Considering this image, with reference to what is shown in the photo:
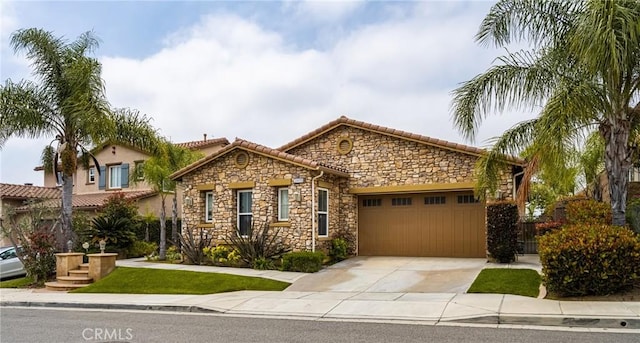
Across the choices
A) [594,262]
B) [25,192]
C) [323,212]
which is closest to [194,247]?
[323,212]

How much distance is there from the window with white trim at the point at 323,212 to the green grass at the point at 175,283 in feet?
13.0

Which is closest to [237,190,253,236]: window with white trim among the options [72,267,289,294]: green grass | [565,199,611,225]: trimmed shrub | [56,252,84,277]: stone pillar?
[72,267,289,294]: green grass

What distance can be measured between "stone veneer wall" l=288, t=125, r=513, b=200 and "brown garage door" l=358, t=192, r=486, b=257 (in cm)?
72

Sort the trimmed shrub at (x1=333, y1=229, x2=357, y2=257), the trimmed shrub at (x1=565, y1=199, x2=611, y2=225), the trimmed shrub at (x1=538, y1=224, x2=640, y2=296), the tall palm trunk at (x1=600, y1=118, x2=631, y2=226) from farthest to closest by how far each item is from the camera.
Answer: the trimmed shrub at (x1=333, y1=229, x2=357, y2=257)
the trimmed shrub at (x1=565, y1=199, x2=611, y2=225)
the tall palm trunk at (x1=600, y1=118, x2=631, y2=226)
the trimmed shrub at (x1=538, y1=224, x2=640, y2=296)

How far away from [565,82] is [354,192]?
371 inches

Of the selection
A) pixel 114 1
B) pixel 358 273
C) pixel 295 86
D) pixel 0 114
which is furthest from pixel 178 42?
pixel 358 273

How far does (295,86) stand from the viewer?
20.4 metres

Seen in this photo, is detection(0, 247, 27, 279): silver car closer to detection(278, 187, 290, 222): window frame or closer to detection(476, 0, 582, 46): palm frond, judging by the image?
detection(278, 187, 290, 222): window frame

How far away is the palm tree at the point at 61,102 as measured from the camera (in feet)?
57.6

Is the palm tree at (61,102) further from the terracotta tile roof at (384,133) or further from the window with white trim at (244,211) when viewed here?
the terracotta tile roof at (384,133)

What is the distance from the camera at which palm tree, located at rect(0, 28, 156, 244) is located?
57.6ft

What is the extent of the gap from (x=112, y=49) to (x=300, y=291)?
11168 millimetres

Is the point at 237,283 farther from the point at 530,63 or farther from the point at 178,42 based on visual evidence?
the point at 530,63

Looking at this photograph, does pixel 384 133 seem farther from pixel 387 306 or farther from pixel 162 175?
pixel 387 306
